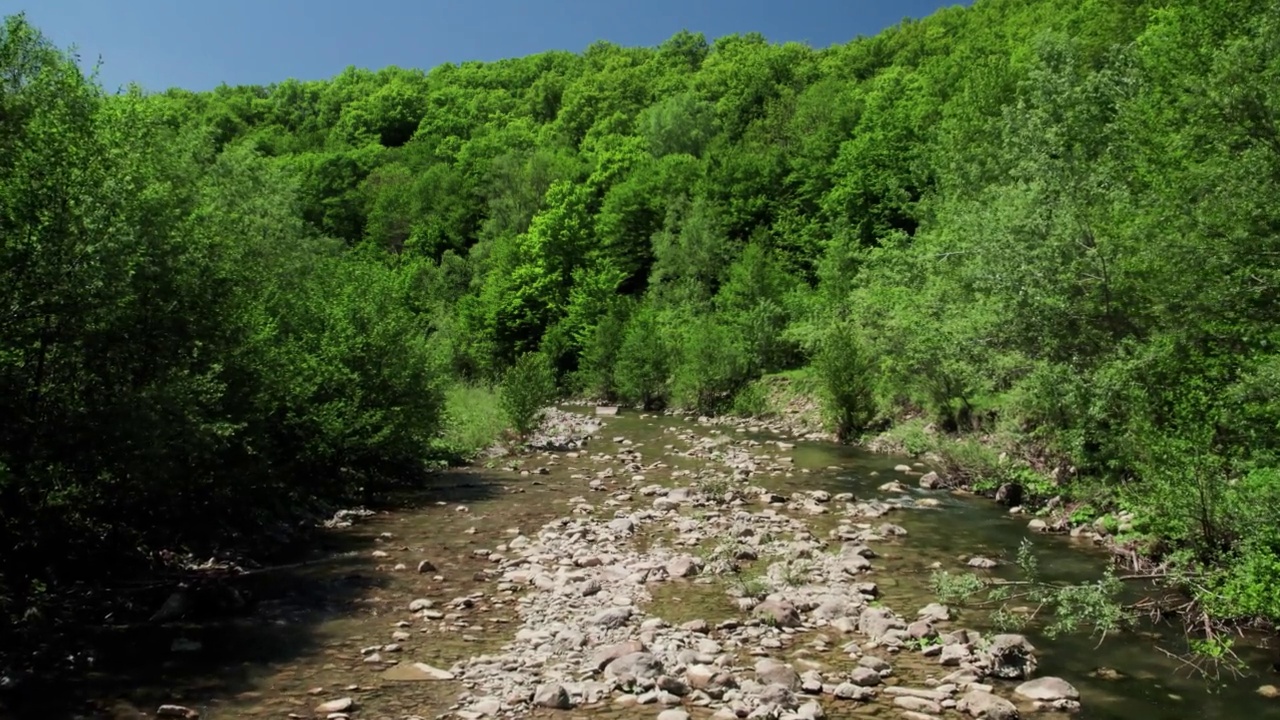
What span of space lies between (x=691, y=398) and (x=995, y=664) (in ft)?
128

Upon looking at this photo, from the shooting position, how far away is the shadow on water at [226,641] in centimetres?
874

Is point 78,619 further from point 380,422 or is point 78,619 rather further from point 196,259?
point 380,422

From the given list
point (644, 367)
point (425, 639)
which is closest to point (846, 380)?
point (644, 367)

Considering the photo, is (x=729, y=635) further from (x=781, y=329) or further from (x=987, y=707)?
(x=781, y=329)

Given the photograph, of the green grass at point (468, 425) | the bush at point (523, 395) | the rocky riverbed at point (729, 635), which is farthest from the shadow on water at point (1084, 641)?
the bush at point (523, 395)

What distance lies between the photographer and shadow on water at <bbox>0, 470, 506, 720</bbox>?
8742mm

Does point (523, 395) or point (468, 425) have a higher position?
point (523, 395)

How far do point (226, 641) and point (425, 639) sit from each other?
266 cm

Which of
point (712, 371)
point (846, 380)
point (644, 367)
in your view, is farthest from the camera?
point (644, 367)

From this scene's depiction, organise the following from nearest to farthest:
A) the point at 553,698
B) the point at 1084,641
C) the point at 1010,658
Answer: the point at 553,698 < the point at 1010,658 < the point at 1084,641

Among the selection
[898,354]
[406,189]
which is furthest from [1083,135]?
[406,189]

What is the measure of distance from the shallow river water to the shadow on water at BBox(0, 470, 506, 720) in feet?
0.10

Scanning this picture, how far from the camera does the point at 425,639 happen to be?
10859 mm

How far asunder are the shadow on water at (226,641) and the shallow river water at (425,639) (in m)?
0.03
